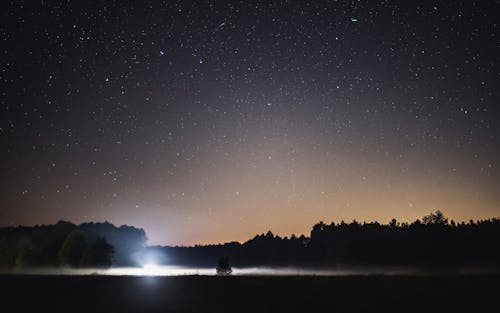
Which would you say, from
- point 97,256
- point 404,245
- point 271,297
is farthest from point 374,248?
point 271,297

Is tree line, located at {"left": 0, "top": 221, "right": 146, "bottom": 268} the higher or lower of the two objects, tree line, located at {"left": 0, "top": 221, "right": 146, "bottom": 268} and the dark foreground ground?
the higher

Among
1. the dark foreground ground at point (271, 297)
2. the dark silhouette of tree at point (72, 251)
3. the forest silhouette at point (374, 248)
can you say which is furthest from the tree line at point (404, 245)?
the dark silhouette of tree at point (72, 251)

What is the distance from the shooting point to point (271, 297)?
29812mm

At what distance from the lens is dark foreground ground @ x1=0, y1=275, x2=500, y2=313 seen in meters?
25.4

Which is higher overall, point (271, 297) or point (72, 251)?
point (72, 251)

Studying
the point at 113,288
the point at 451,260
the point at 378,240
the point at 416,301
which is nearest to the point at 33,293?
the point at 113,288

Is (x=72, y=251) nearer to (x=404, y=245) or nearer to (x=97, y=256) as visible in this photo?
(x=97, y=256)

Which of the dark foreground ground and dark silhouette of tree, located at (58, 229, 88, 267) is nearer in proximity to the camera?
the dark foreground ground

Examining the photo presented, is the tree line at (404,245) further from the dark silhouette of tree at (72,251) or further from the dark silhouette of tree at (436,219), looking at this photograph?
the dark silhouette of tree at (72,251)

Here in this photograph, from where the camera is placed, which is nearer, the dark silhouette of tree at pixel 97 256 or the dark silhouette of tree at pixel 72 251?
the dark silhouette of tree at pixel 97 256

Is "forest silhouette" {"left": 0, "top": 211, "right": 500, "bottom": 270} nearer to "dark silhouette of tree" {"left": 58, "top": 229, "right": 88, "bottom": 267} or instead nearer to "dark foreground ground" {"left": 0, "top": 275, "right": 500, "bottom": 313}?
"dark silhouette of tree" {"left": 58, "top": 229, "right": 88, "bottom": 267}

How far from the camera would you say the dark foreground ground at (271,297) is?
83.4 ft

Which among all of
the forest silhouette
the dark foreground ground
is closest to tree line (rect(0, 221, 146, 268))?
the forest silhouette

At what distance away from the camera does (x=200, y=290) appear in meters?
34.3
